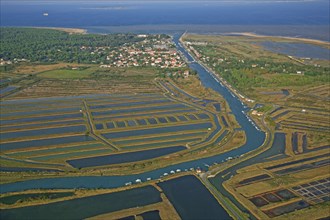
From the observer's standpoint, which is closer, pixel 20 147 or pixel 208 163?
pixel 208 163

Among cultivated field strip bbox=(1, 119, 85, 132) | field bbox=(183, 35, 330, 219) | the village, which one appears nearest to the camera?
field bbox=(183, 35, 330, 219)

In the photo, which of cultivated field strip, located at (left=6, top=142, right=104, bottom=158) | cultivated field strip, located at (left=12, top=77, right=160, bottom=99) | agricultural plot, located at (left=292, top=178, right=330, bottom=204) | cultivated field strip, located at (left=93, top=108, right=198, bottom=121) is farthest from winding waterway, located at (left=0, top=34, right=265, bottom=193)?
cultivated field strip, located at (left=12, top=77, right=160, bottom=99)

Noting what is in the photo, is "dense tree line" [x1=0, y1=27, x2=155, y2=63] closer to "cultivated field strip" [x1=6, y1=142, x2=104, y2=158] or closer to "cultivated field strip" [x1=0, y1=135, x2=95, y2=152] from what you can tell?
"cultivated field strip" [x1=0, y1=135, x2=95, y2=152]

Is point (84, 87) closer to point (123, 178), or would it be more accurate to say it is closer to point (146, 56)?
point (146, 56)

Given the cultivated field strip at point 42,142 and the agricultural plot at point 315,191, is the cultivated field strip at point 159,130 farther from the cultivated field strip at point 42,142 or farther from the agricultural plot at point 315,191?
the agricultural plot at point 315,191

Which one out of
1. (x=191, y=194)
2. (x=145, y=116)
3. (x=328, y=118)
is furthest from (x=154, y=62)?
(x=191, y=194)

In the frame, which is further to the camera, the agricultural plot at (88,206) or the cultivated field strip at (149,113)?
the cultivated field strip at (149,113)

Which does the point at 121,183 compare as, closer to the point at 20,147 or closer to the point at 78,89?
the point at 20,147

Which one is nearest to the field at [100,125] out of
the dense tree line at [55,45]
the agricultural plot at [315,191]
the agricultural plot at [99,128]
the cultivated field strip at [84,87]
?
the agricultural plot at [99,128]
